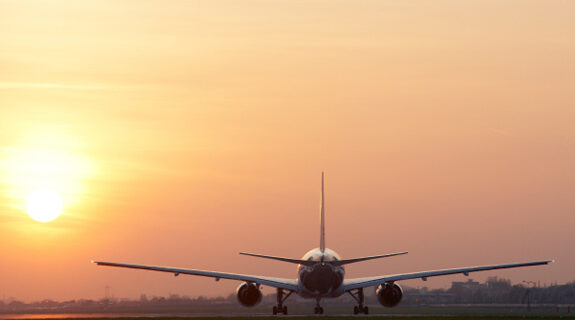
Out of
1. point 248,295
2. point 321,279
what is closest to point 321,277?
point 321,279

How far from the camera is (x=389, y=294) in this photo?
3339 inches

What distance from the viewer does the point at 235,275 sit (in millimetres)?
84062

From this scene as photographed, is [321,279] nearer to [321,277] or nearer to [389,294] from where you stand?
[321,277]

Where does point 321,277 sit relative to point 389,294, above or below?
below

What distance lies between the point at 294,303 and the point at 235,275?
2857 inches

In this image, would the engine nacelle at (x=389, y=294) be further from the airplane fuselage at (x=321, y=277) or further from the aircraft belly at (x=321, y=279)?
the aircraft belly at (x=321, y=279)

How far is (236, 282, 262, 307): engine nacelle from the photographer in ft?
278

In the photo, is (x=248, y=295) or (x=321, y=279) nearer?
(x=321, y=279)

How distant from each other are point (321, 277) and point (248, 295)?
295 inches

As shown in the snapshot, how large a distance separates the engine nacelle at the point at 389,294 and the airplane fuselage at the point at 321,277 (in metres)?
3.69

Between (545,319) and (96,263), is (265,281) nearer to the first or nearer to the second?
(96,263)

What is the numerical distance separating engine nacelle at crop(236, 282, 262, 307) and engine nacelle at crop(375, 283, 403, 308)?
399 inches

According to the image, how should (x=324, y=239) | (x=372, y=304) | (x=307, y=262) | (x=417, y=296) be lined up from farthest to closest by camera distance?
(x=417, y=296)
(x=372, y=304)
(x=324, y=239)
(x=307, y=262)

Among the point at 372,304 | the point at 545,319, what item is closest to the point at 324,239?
the point at 545,319
